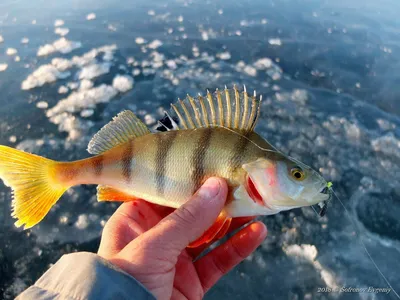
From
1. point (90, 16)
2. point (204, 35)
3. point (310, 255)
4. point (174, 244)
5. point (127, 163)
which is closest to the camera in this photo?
point (174, 244)

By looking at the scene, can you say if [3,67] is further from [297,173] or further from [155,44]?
[297,173]

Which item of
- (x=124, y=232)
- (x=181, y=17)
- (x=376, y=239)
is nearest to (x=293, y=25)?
(x=181, y=17)

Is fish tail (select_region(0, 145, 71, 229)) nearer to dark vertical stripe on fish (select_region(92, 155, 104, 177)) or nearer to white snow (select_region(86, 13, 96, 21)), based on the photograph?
dark vertical stripe on fish (select_region(92, 155, 104, 177))

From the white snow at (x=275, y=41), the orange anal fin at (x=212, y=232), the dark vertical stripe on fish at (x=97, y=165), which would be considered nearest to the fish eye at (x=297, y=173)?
the orange anal fin at (x=212, y=232)

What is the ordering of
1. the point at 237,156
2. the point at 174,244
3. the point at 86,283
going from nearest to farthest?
1. the point at 86,283
2. the point at 174,244
3. the point at 237,156

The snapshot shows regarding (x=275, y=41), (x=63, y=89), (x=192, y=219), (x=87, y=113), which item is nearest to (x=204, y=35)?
(x=275, y=41)

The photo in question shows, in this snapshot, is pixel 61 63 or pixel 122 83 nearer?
pixel 122 83
